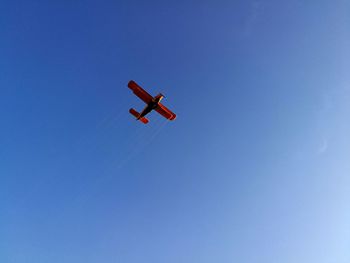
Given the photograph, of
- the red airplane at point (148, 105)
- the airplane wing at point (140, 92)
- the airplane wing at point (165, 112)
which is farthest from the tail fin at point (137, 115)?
the airplane wing at point (140, 92)

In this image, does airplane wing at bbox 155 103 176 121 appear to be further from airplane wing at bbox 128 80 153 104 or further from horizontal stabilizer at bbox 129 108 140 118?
horizontal stabilizer at bbox 129 108 140 118

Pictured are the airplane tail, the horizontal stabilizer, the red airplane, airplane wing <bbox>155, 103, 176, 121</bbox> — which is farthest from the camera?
the horizontal stabilizer

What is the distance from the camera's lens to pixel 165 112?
43.9 m

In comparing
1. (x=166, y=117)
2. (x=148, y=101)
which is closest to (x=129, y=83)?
(x=148, y=101)

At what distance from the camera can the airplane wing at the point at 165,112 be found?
43.1 m

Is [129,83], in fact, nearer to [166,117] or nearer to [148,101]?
[148,101]

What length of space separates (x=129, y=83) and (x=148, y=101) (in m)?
3.16

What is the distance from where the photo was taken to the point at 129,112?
47094 millimetres

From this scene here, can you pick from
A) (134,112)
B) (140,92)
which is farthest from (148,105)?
(134,112)

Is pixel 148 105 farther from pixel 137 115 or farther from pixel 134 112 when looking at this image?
pixel 134 112

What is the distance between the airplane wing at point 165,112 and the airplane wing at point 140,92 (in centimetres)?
167

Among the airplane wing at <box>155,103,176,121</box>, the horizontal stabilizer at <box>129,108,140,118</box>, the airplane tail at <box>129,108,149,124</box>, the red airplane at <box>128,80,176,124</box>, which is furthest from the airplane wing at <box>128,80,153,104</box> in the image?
the horizontal stabilizer at <box>129,108,140,118</box>

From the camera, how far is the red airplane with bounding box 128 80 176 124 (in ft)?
133

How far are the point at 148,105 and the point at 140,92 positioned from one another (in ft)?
7.32
